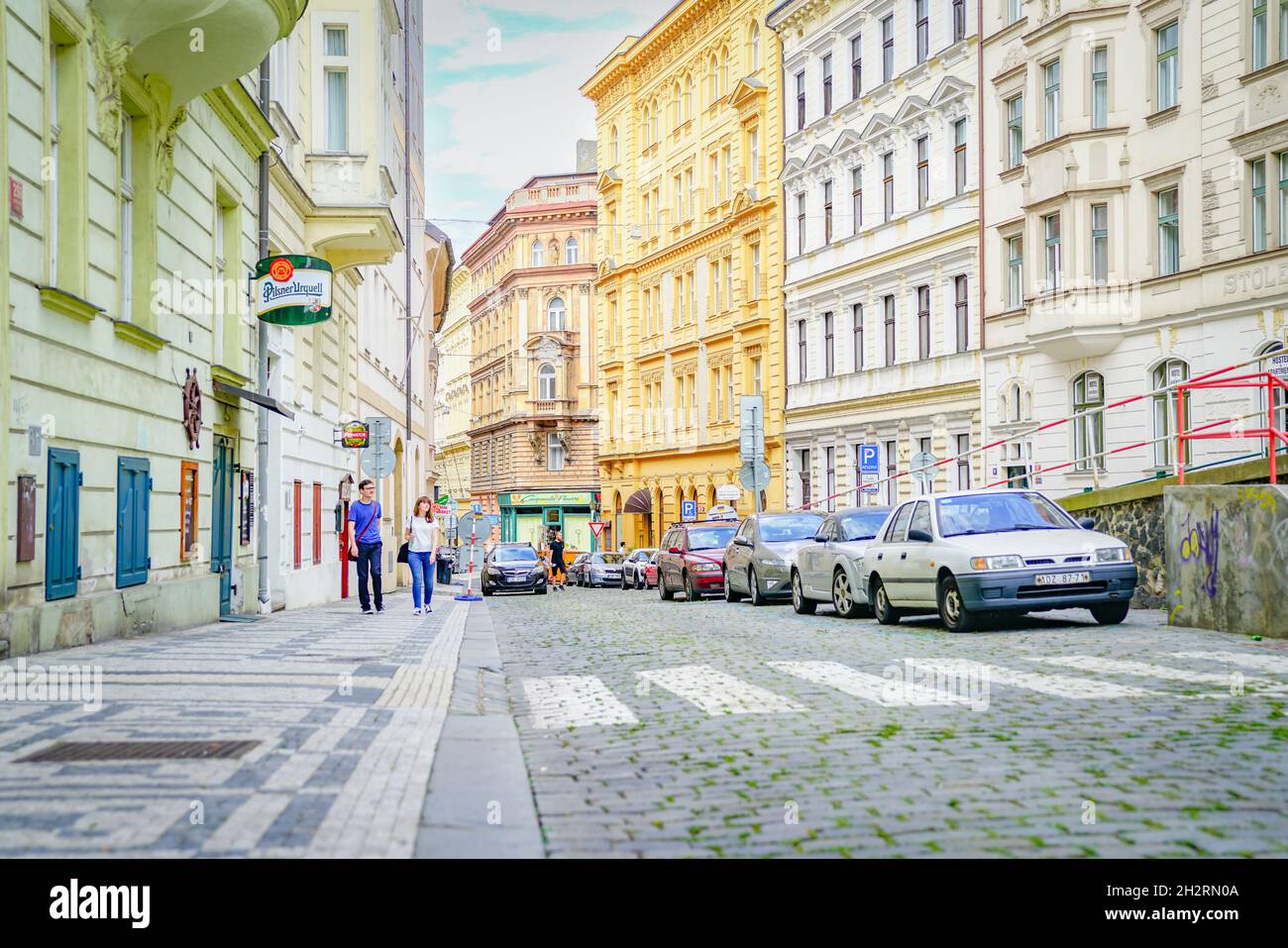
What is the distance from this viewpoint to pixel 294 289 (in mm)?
20125

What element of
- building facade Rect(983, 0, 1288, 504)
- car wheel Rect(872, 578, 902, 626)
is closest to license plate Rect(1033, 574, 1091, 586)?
car wheel Rect(872, 578, 902, 626)

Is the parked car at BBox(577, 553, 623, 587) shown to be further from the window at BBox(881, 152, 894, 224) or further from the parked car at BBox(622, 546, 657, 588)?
the window at BBox(881, 152, 894, 224)

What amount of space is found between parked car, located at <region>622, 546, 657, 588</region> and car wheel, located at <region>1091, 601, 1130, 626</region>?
110 feet

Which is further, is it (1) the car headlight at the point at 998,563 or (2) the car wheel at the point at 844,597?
(2) the car wheel at the point at 844,597

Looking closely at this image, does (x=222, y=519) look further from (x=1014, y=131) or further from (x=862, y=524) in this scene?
(x=1014, y=131)

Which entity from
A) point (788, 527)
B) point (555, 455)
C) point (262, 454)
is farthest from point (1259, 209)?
point (555, 455)

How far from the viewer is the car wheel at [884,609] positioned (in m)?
18.3

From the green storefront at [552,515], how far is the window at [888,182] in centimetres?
4699

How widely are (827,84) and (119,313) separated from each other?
3811cm

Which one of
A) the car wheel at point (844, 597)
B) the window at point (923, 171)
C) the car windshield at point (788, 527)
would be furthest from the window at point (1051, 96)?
the car wheel at point (844, 597)

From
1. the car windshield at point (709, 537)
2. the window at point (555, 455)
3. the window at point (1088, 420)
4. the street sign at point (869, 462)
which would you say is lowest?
the car windshield at point (709, 537)

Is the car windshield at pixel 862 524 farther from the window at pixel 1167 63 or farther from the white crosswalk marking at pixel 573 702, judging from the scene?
the window at pixel 1167 63
